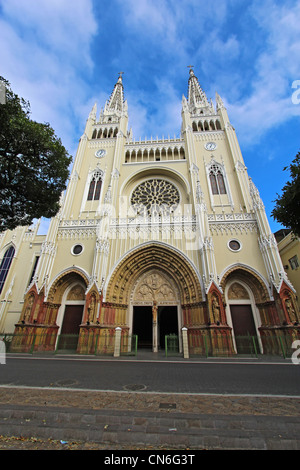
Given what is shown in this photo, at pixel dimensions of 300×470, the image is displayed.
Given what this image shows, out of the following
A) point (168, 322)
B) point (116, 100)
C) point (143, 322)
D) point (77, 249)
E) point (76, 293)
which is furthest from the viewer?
point (116, 100)

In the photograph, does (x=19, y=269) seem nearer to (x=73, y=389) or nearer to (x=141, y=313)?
(x=141, y=313)

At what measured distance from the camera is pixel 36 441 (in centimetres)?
314

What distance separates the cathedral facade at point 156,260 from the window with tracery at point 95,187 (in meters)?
0.13

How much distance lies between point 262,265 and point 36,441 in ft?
57.1

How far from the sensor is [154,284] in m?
18.4

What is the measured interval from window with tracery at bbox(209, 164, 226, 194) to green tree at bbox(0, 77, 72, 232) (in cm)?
1617

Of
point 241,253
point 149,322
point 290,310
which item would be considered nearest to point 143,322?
point 149,322

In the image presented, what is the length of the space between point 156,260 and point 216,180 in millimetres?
11814

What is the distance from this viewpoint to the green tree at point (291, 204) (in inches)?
348

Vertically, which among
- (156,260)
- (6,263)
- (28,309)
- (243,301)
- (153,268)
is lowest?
(28,309)

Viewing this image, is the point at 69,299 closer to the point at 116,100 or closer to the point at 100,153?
the point at 100,153

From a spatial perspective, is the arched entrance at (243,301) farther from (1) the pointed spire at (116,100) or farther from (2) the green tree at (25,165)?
(1) the pointed spire at (116,100)
